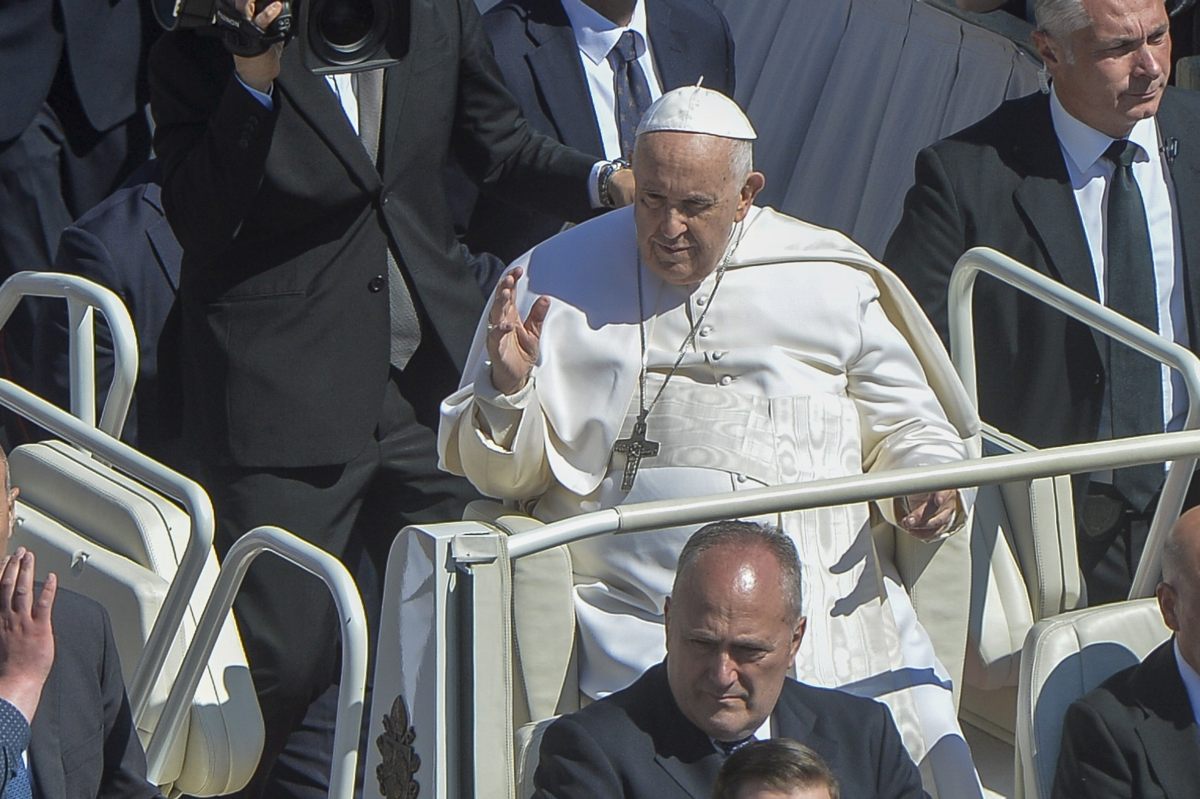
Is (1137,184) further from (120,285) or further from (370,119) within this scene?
(120,285)

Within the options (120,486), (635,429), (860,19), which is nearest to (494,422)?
(635,429)

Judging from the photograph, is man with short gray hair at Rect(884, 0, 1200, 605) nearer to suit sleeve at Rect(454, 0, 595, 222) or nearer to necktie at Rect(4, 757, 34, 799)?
suit sleeve at Rect(454, 0, 595, 222)

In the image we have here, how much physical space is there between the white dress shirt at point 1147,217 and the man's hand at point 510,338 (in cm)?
146

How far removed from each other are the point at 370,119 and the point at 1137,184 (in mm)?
1666

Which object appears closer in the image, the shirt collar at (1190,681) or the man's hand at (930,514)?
the shirt collar at (1190,681)

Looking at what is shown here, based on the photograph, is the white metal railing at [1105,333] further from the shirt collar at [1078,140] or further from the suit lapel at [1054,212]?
the shirt collar at [1078,140]

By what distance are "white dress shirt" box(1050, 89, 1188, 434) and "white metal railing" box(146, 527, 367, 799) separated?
6.91 feet

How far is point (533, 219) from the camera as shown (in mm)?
5266

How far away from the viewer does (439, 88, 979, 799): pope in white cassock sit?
4.00m

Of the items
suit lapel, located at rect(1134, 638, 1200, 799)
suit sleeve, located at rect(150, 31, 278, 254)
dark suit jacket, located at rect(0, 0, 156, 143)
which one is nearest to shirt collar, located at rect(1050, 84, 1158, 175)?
suit lapel, located at rect(1134, 638, 1200, 799)

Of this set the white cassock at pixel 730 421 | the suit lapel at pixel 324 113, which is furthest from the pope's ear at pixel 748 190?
the suit lapel at pixel 324 113

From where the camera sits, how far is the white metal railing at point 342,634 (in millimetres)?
3297

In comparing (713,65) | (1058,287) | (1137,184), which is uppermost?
(713,65)

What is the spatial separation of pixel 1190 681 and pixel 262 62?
190cm
